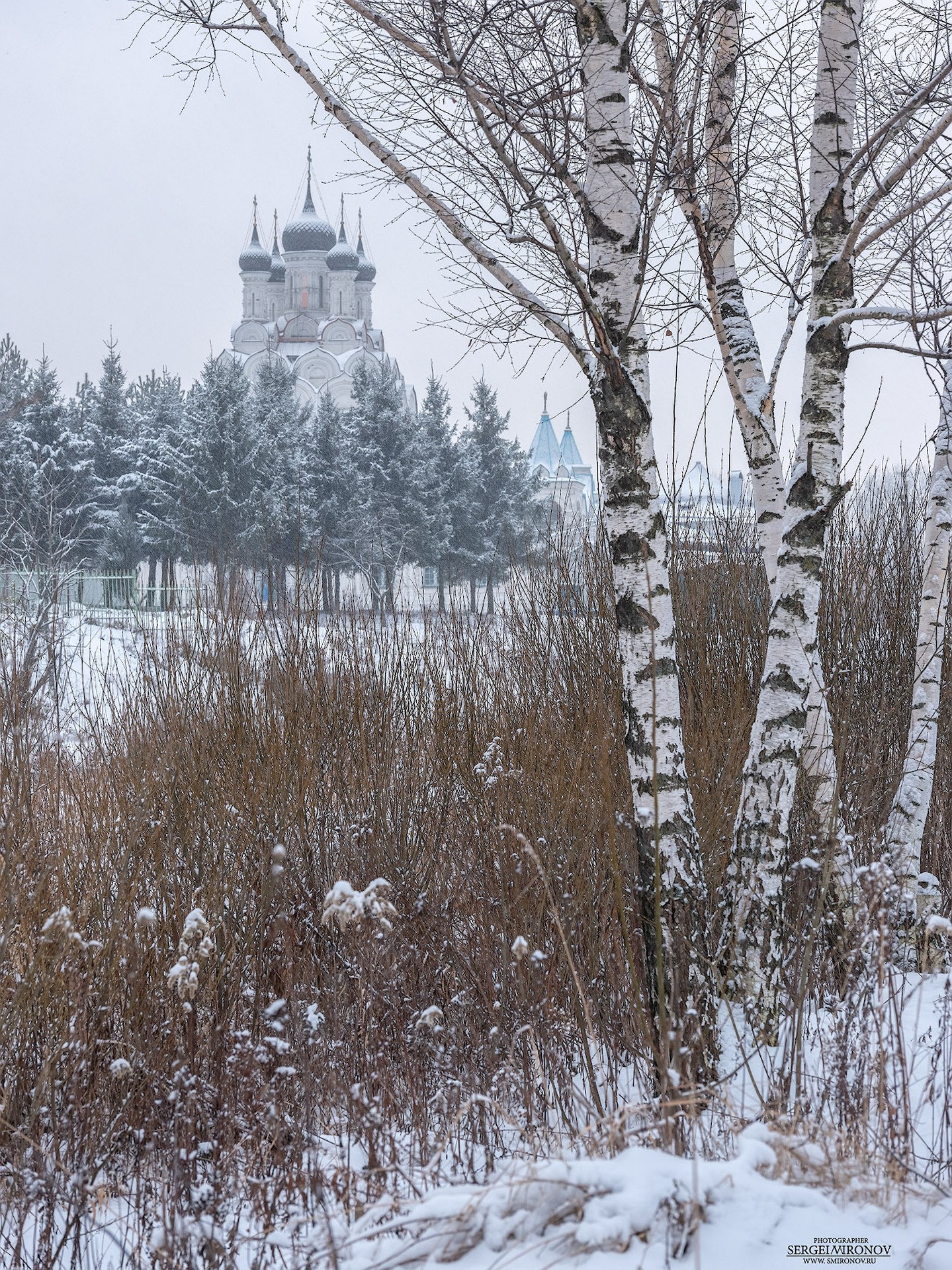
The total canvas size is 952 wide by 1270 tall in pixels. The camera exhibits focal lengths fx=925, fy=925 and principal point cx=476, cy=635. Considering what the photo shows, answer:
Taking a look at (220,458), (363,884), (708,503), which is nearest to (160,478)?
(220,458)

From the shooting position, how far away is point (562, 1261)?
157 centimetres

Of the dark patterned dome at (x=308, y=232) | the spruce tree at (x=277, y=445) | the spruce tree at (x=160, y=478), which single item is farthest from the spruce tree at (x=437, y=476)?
the dark patterned dome at (x=308, y=232)

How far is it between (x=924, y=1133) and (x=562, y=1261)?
1.38m

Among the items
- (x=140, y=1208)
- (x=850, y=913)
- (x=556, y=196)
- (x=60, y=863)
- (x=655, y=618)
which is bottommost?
(x=140, y=1208)

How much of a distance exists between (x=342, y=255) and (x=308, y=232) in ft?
9.51

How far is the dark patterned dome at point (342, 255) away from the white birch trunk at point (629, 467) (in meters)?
58.8

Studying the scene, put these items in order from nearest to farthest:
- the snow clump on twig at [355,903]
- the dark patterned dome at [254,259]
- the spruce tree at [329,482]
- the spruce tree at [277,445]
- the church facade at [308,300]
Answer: the snow clump on twig at [355,903]
the spruce tree at [277,445]
the spruce tree at [329,482]
the church facade at [308,300]
the dark patterned dome at [254,259]

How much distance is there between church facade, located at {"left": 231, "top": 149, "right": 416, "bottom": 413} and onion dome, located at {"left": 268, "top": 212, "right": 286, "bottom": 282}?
0.04 m

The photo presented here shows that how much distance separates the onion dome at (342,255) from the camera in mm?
56875

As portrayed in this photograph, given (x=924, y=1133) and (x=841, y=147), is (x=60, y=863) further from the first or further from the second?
(x=841, y=147)

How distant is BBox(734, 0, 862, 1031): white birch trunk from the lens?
3.00 metres

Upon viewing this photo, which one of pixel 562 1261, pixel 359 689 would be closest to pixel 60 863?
pixel 359 689

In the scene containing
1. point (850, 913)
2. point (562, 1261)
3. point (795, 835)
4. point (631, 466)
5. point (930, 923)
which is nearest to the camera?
point (562, 1261)

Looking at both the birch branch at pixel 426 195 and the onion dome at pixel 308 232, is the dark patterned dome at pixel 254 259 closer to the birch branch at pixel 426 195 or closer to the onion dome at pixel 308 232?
the onion dome at pixel 308 232
